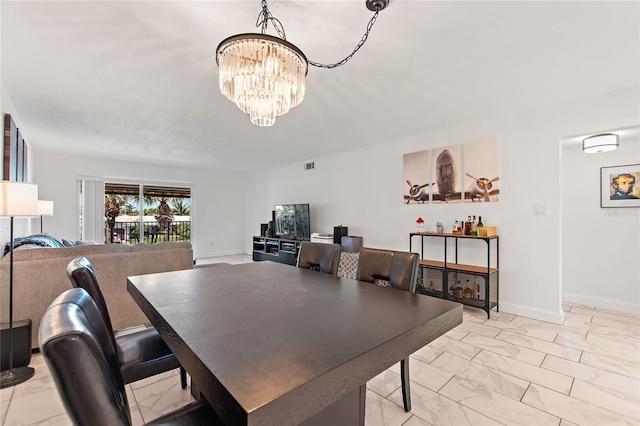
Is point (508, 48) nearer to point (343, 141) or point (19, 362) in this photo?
point (343, 141)

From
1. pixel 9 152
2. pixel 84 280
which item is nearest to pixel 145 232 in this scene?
pixel 9 152

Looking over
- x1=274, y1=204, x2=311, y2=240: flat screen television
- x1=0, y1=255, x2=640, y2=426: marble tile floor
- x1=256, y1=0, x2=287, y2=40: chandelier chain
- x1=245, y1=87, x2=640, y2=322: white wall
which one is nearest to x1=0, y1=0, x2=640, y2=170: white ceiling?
x1=256, y1=0, x2=287, y2=40: chandelier chain

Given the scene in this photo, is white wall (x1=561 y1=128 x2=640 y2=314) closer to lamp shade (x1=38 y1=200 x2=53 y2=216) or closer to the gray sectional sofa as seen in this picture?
the gray sectional sofa

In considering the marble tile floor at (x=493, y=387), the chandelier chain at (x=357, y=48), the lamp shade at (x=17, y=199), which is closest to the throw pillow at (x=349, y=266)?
the marble tile floor at (x=493, y=387)

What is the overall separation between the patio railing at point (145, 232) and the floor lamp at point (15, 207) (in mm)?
5087

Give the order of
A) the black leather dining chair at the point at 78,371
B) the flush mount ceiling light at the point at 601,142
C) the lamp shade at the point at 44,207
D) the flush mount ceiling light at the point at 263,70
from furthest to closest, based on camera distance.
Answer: the lamp shade at the point at 44,207 < the flush mount ceiling light at the point at 601,142 < the flush mount ceiling light at the point at 263,70 < the black leather dining chair at the point at 78,371

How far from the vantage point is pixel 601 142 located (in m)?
3.11

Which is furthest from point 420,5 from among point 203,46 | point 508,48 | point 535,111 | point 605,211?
point 605,211

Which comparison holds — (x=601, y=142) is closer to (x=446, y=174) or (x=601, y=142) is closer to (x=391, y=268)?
(x=446, y=174)

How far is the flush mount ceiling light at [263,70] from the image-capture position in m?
1.50

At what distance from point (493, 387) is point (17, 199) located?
3634 mm

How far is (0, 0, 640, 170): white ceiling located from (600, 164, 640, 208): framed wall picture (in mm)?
1282

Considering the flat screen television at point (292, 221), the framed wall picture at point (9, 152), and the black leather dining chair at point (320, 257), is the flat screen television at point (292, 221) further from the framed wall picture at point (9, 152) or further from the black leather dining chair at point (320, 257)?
the framed wall picture at point (9, 152)

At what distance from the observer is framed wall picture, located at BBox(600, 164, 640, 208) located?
3.43 meters
